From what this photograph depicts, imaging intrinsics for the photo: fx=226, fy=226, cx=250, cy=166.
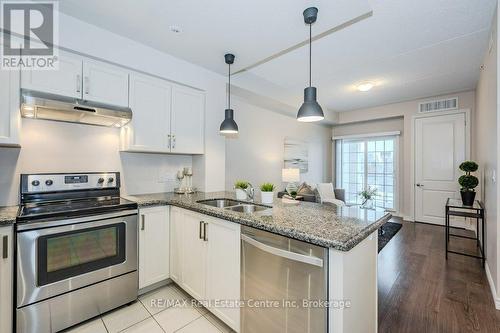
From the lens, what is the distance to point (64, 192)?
86.2 inches

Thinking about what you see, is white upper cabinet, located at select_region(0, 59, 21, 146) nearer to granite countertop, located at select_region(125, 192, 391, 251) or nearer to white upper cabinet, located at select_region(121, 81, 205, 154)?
white upper cabinet, located at select_region(121, 81, 205, 154)

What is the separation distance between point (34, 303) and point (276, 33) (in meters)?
3.08

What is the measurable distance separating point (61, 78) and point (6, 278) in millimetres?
1594

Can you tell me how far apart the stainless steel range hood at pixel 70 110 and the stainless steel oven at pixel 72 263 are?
81 cm

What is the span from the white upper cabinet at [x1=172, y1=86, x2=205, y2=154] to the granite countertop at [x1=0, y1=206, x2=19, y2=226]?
146 cm

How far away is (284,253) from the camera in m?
1.32

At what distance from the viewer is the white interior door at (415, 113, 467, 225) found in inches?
181

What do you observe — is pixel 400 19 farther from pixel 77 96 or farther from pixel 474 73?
pixel 77 96

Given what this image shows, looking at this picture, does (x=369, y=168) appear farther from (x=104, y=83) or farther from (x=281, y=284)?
(x=104, y=83)

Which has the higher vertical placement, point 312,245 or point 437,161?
point 437,161

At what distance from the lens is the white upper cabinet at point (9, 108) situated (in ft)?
5.62
